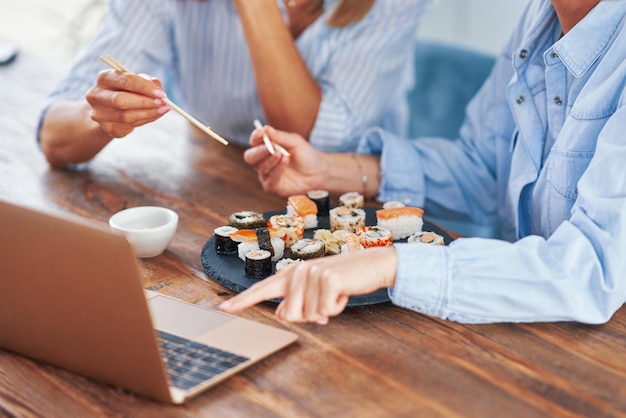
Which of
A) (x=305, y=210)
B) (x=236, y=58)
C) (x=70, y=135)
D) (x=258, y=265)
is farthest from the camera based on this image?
(x=236, y=58)

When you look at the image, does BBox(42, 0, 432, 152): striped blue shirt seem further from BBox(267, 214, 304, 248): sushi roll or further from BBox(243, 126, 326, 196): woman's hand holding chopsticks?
BBox(267, 214, 304, 248): sushi roll

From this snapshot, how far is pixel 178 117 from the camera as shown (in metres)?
2.38

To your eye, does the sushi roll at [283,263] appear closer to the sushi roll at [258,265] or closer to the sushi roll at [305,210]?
the sushi roll at [258,265]

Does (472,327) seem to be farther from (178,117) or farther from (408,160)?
(178,117)

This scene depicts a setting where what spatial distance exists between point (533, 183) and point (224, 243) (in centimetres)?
67

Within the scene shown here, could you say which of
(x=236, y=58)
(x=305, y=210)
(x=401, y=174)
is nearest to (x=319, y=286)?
(x=305, y=210)

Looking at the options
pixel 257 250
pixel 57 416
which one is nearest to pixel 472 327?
pixel 257 250

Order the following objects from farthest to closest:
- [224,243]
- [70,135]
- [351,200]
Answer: [70,135] → [351,200] → [224,243]

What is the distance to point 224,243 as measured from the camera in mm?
1445

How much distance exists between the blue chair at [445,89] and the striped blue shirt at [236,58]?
0.33m

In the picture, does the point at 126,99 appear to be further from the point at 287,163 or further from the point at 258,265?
the point at 258,265

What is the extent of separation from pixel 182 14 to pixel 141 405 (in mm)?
1441

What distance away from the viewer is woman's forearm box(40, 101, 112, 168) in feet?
6.29

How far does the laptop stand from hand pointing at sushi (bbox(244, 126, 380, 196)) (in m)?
0.65
